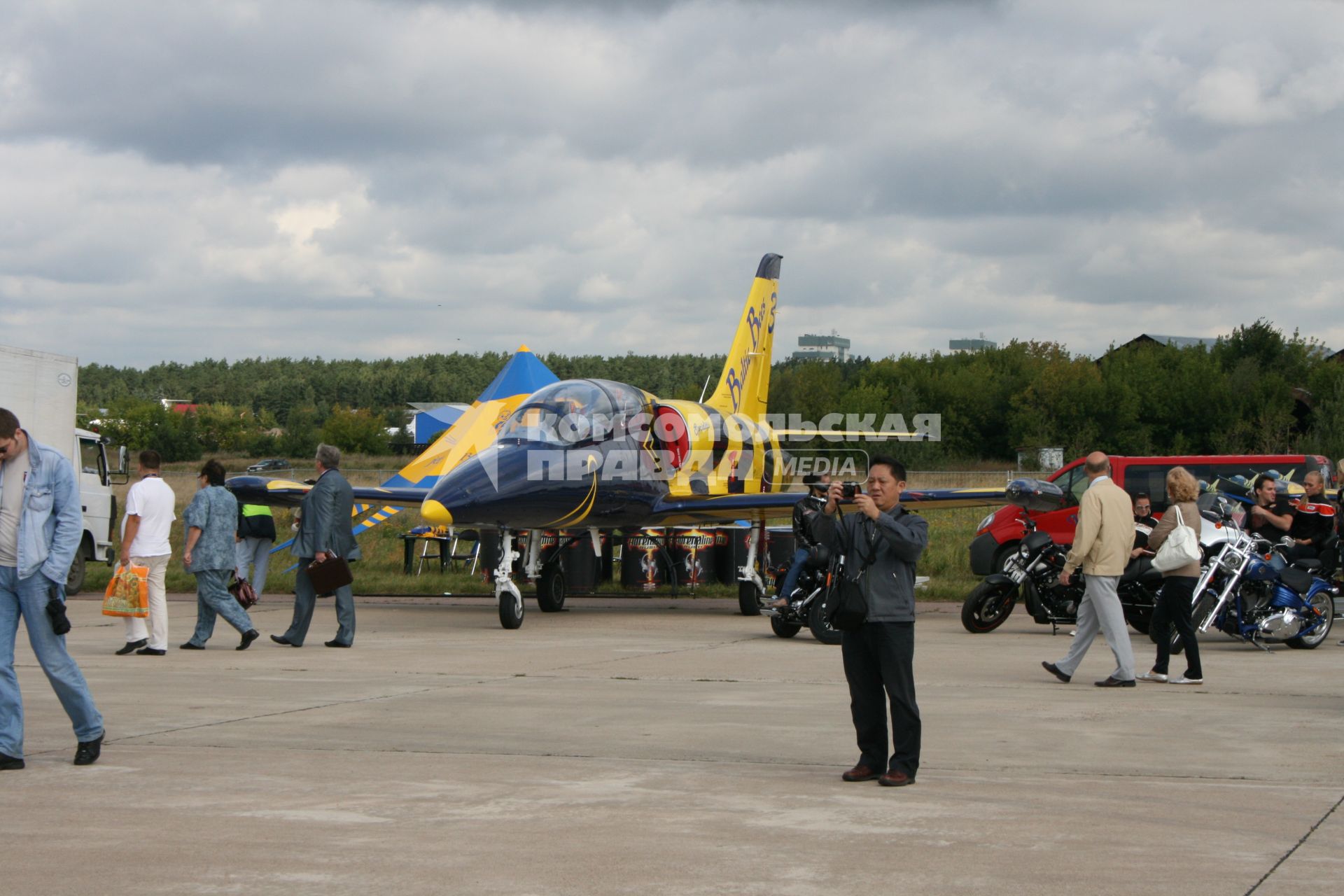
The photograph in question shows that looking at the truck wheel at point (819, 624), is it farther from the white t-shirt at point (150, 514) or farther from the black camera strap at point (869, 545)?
the black camera strap at point (869, 545)

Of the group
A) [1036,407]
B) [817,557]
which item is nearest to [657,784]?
[817,557]

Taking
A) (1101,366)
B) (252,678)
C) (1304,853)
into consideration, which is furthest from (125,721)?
(1101,366)

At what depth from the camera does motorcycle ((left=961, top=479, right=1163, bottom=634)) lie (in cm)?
1355

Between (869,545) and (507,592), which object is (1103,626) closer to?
(869,545)

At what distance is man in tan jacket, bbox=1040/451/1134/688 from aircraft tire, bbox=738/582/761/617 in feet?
24.3

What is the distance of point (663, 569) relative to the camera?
72.3 ft

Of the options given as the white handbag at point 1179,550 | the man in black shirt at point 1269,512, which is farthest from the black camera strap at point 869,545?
the man in black shirt at point 1269,512

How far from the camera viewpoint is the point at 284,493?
1747 cm

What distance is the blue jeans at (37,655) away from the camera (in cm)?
663

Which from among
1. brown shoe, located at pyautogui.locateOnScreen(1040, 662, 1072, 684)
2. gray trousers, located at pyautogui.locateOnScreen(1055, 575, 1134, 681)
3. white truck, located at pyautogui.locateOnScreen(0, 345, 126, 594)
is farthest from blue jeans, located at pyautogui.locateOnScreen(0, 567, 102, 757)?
white truck, located at pyautogui.locateOnScreen(0, 345, 126, 594)

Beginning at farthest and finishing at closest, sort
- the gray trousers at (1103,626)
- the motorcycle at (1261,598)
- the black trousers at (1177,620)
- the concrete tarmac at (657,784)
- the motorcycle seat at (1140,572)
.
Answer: the motorcycle seat at (1140,572) → the motorcycle at (1261,598) → the black trousers at (1177,620) → the gray trousers at (1103,626) → the concrete tarmac at (657,784)

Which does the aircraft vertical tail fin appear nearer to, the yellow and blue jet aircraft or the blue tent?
the yellow and blue jet aircraft

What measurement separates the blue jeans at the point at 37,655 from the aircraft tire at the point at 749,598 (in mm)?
11454

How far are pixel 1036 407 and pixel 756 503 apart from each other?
176 ft
